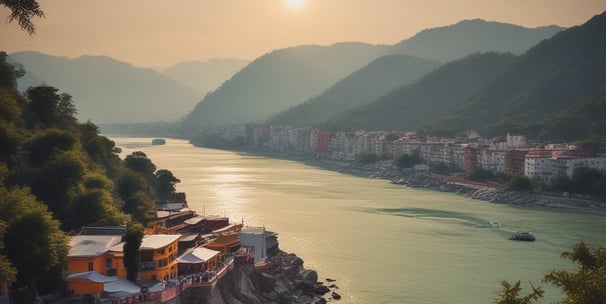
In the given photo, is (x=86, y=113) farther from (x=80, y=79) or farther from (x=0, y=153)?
(x=0, y=153)

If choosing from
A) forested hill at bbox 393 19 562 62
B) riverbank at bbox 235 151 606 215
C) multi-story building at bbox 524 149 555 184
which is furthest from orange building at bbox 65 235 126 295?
forested hill at bbox 393 19 562 62

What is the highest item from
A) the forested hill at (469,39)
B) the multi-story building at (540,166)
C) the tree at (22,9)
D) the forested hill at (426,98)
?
the forested hill at (469,39)

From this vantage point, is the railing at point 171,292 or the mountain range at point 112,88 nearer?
the railing at point 171,292

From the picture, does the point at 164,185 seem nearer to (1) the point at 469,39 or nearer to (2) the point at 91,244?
(2) the point at 91,244

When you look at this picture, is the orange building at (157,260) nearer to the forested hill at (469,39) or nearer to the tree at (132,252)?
the tree at (132,252)

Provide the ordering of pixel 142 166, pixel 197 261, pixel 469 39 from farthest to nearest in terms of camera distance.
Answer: pixel 469 39 → pixel 142 166 → pixel 197 261

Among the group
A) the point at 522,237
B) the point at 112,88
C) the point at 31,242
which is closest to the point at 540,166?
the point at 522,237

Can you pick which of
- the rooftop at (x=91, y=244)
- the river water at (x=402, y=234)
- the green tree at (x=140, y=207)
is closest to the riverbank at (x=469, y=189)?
the river water at (x=402, y=234)
